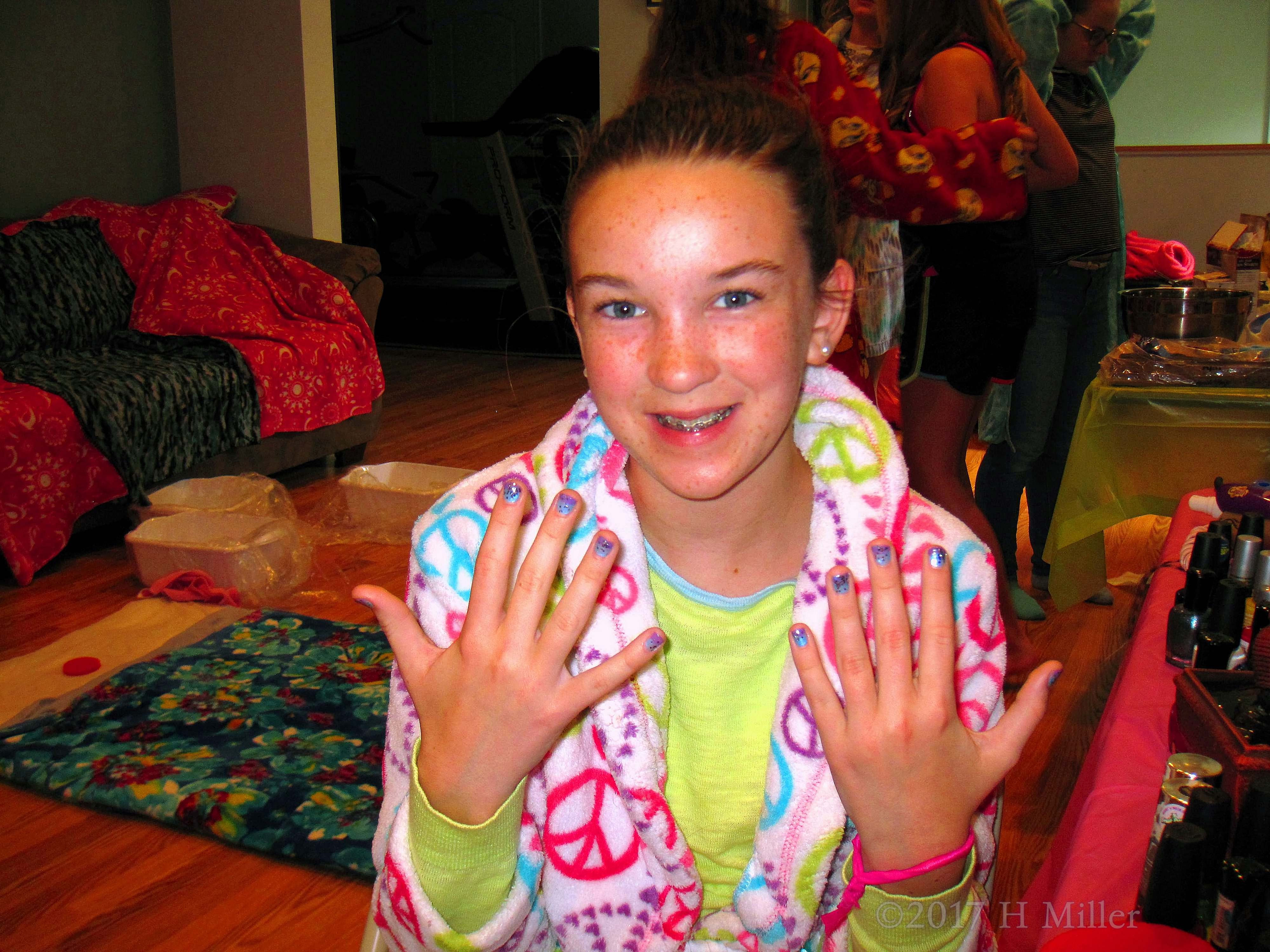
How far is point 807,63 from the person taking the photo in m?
1.41

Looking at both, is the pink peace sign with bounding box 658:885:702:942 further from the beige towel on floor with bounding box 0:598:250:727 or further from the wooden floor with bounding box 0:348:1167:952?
the beige towel on floor with bounding box 0:598:250:727

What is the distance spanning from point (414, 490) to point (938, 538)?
92.2 inches

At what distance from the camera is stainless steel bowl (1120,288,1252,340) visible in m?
1.84

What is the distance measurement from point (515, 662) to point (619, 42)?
479cm

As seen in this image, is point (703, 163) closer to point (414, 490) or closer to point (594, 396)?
point (594, 396)

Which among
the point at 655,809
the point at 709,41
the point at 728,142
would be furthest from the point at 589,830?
the point at 709,41

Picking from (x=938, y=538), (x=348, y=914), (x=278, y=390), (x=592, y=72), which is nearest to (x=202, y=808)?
(x=348, y=914)

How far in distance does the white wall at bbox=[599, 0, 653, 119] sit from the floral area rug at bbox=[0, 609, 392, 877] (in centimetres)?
341

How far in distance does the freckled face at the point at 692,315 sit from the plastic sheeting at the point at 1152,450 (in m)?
1.17

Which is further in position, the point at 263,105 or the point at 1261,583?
the point at 263,105

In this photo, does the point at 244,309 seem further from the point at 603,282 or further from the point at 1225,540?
the point at 1225,540

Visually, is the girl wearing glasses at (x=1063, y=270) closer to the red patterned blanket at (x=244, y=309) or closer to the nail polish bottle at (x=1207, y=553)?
the nail polish bottle at (x=1207, y=553)

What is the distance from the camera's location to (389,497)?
303 centimetres

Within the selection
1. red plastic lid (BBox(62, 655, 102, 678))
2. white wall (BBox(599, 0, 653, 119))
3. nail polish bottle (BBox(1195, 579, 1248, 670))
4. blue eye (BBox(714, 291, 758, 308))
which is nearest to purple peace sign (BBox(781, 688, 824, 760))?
blue eye (BBox(714, 291, 758, 308))
